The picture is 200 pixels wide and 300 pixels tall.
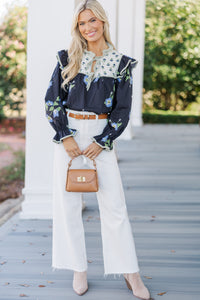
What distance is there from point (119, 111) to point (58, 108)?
33 cm

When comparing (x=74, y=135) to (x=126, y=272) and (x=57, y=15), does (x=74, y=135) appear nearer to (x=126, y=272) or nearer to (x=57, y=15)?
(x=126, y=272)

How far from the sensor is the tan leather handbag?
233 cm

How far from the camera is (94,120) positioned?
2.41 meters

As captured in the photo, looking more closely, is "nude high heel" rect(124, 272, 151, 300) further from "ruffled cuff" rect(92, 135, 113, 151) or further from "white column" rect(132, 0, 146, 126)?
"white column" rect(132, 0, 146, 126)

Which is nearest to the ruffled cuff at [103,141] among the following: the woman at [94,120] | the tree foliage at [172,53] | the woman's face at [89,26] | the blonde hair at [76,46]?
the woman at [94,120]

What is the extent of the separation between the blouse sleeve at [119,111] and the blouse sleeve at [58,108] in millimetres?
169

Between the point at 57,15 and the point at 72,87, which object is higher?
the point at 57,15

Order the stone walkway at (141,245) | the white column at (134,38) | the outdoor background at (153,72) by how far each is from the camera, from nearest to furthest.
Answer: the stone walkway at (141,245) < the outdoor background at (153,72) < the white column at (134,38)

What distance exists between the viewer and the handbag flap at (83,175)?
2334 millimetres

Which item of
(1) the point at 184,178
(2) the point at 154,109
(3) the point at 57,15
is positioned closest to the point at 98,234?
(3) the point at 57,15

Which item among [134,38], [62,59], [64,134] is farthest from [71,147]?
[134,38]

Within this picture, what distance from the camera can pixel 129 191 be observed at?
5.07m

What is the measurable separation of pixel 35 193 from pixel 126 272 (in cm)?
173

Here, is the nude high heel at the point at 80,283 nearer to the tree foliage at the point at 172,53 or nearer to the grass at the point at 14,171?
the tree foliage at the point at 172,53
